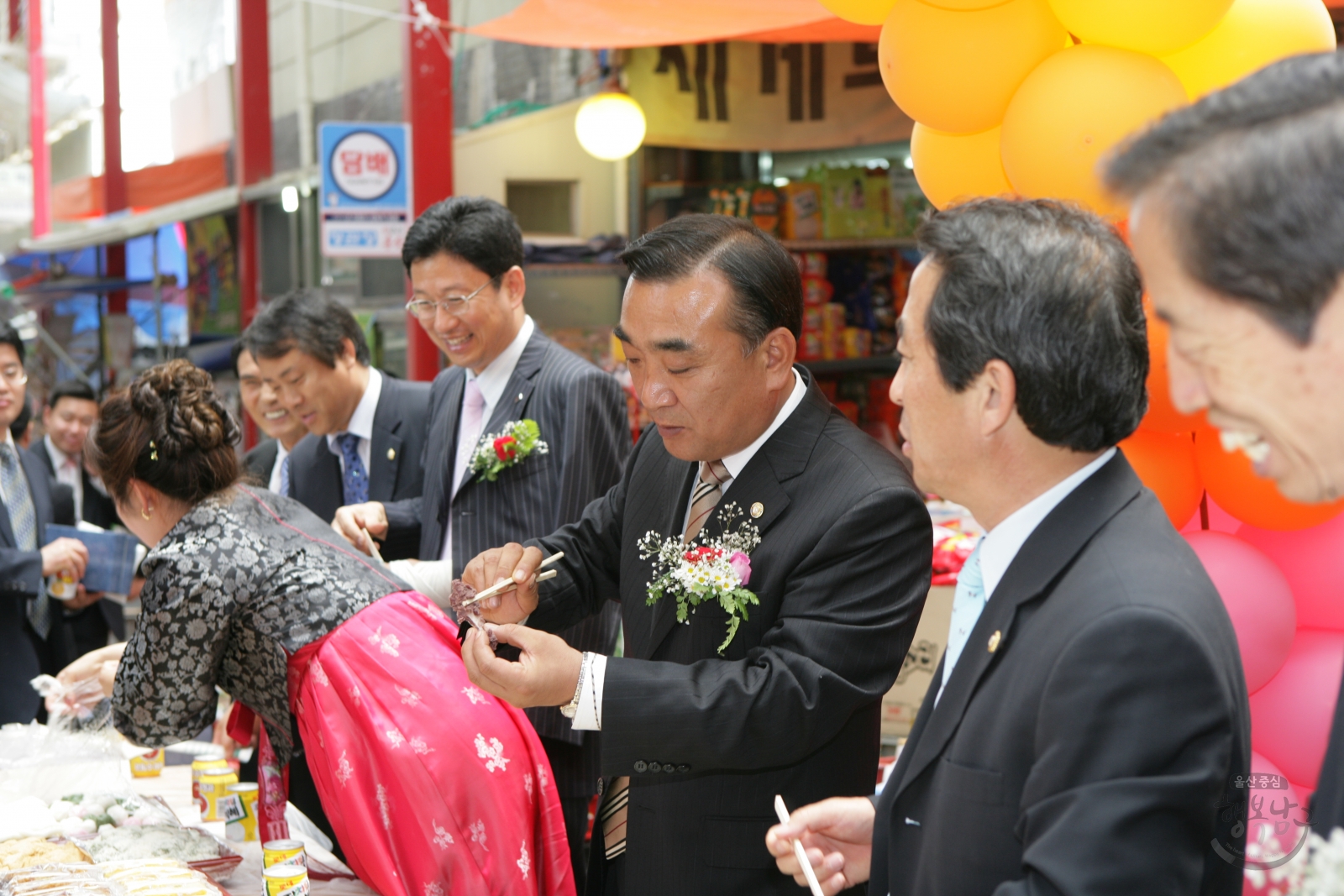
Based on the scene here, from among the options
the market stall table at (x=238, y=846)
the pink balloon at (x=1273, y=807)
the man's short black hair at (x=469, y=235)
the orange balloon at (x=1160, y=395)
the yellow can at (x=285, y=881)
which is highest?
the man's short black hair at (x=469, y=235)

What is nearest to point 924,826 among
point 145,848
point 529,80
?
point 145,848

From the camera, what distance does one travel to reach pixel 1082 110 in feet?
6.04

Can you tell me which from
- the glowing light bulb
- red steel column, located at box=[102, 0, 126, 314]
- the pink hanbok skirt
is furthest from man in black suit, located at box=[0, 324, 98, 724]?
red steel column, located at box=[102, 0, 126, 314]

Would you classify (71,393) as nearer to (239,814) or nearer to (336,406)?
(336,406)

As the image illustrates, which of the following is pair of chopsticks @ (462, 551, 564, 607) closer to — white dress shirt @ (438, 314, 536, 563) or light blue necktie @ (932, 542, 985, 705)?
light blue necktie @ (932, 542, 985, 705)

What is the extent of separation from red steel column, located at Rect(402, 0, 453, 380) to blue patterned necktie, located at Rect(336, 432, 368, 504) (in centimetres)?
245

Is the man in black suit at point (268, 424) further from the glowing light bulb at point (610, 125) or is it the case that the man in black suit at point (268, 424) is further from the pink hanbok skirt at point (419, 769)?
the glowing light bulb at point (610, 125)

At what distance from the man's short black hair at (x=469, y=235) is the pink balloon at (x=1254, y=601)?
6.23 ft

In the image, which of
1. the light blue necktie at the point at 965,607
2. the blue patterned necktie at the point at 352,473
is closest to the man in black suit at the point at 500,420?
the blue patterned necktie at the point at 352,473

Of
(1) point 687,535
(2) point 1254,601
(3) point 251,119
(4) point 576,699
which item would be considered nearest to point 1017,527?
(4) point 576,699

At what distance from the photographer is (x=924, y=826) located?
122 centimetres

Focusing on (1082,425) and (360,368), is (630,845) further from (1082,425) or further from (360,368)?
(360,368)

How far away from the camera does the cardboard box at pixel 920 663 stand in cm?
368

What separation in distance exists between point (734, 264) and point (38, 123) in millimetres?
17098
